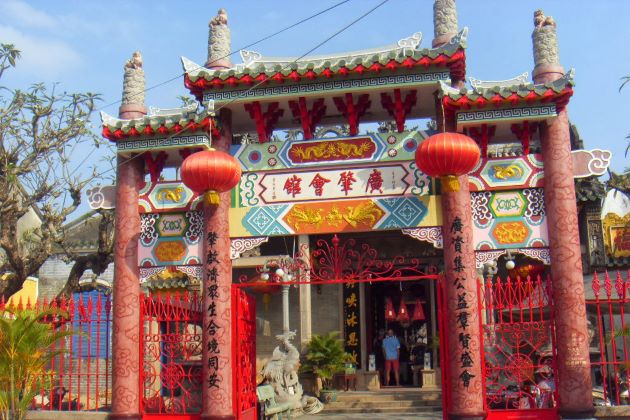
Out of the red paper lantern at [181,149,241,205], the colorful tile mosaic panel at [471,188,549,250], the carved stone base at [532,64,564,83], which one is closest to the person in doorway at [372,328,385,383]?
the colorful tile mosaic panel at [471,188,549,250]

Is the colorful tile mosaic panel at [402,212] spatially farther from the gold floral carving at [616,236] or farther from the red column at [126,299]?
the gold floral carving at [616,236]

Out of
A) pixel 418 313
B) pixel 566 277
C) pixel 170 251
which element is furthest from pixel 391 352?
pixel 566 277

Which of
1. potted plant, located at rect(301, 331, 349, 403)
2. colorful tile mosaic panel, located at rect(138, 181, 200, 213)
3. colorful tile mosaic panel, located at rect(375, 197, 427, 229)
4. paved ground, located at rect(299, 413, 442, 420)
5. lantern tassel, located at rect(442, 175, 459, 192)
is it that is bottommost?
paved ground, located at rect(299, 413, 442, 420)

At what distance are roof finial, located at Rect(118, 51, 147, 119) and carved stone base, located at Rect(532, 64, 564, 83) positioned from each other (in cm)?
509

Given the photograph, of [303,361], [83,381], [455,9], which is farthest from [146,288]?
[455,9]

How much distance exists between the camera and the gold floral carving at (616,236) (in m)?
15.5

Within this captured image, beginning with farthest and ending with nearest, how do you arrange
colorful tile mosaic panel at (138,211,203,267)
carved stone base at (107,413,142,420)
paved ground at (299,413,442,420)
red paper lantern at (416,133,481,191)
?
paved ground at (299,413,442,420)
colorful tile mosaic panel at (138,211,203,267)
carved stone base at (107,413,142,420)
red paper lantern at (416,133,481,191)

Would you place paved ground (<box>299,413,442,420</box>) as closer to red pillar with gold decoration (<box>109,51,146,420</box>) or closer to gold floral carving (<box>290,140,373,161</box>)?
red pillar with gold decoration (<box>109,51,146,420</box>)

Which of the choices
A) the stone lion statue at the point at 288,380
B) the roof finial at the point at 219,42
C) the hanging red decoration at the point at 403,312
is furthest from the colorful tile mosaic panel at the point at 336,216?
the hanging red decoration at the point at 403,312

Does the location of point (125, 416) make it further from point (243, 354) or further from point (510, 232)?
point (510, 232)

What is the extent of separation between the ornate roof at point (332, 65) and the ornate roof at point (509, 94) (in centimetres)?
42

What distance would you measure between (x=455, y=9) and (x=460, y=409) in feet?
16.0

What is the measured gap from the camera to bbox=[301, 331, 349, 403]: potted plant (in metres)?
13.2

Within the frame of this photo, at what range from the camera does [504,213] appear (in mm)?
8875
